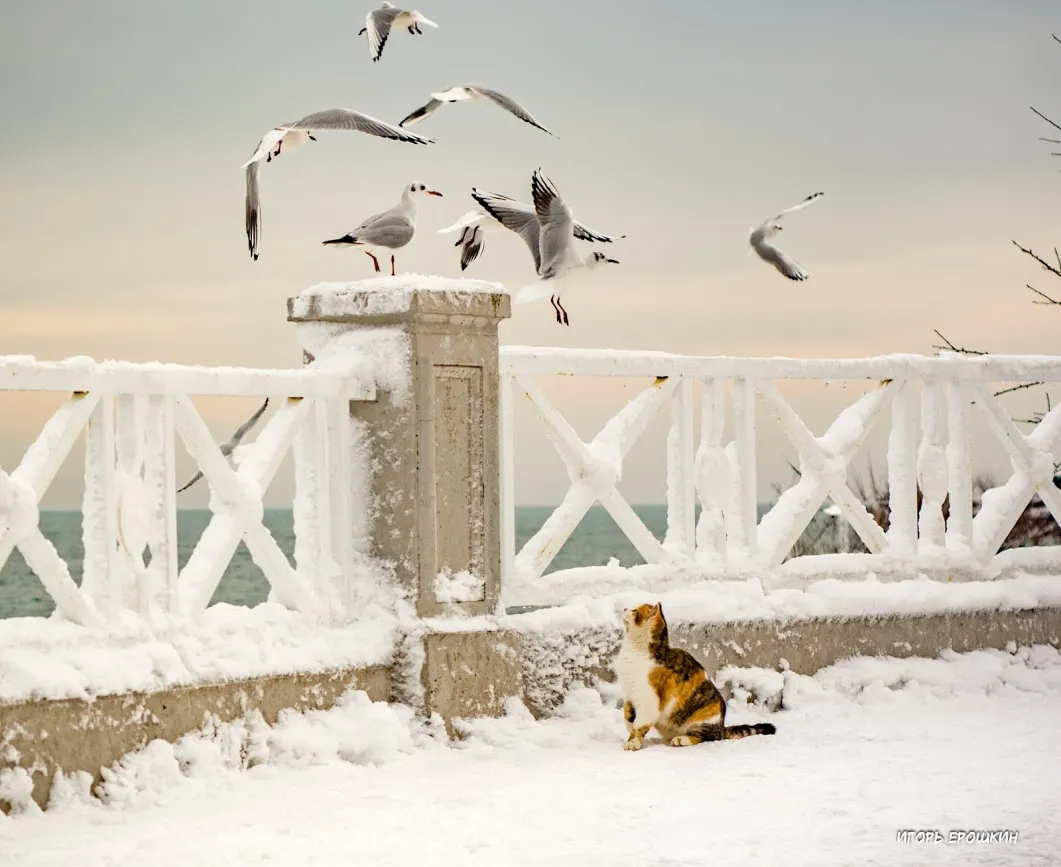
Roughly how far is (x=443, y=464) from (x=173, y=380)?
1309 millimetres

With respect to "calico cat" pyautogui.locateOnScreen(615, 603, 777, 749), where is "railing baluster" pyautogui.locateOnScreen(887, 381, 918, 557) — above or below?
above

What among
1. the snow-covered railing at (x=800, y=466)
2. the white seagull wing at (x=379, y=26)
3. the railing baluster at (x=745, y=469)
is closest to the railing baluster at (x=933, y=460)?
the snow-covered railing at (x=800, y=466)

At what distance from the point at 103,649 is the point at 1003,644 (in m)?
5.05

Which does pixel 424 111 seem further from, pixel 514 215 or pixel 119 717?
pixel 119 717

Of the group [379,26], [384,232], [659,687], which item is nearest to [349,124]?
[384,232]

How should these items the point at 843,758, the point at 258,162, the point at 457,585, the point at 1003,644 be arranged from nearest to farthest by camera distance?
1. the point at 843,758
2. the point at 457,585
3. the point at 258,162
4. the point at 1003,644

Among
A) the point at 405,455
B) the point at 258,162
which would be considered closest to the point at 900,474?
the point at 405,455

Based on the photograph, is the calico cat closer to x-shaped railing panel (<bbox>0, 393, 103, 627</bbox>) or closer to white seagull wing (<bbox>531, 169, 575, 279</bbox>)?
white seagull wing (<bbox>531, 169, 575, 279</bbox>)

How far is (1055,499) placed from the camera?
375 inches

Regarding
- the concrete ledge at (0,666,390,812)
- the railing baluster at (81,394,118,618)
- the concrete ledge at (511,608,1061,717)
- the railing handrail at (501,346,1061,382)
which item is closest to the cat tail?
the concrete ledge at (511,608,1061,717)

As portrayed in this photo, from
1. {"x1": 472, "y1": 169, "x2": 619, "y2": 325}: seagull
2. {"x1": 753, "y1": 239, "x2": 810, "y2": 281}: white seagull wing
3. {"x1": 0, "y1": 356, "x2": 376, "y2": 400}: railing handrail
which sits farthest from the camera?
{"x1": 753, "y1": 239, "x2": 810, "y2": 281}: white seagull wing

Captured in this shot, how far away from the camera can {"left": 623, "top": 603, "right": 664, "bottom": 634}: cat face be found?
23.3 ft

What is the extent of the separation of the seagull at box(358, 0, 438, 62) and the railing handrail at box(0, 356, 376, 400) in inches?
106

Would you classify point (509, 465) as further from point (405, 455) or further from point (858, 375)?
point (858, 375)
